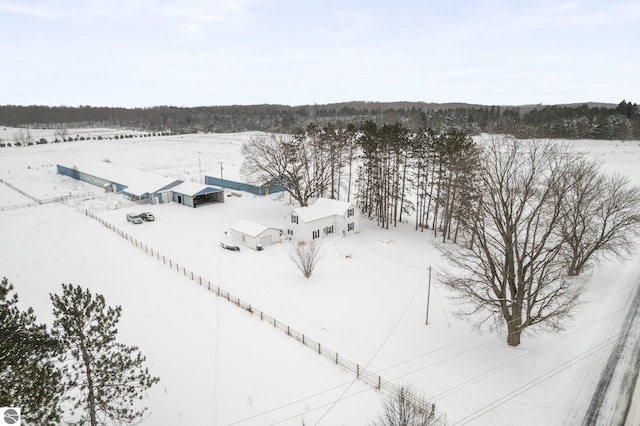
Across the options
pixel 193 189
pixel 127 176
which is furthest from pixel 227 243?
pixel 127 176

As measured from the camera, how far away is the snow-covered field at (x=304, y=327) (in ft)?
53.4

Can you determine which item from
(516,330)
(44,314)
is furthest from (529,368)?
(44,314)

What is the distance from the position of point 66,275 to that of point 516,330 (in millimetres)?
31226

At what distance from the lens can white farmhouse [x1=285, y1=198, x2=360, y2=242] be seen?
37219 mm

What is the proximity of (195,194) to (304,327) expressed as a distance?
3172cm

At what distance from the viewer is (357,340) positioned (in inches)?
825

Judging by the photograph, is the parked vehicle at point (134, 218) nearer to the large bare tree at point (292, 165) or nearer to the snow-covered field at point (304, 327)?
the snow-covered field at point (304, 327)

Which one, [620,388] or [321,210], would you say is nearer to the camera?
[620,388]

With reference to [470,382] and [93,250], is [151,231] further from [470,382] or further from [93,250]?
[470,382]

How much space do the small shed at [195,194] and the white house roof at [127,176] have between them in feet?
8.11

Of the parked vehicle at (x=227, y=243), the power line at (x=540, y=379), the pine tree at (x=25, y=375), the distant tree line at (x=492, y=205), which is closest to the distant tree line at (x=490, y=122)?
the distant tree line at (x=492, y=205)

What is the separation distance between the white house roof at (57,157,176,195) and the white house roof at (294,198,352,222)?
2439cm
